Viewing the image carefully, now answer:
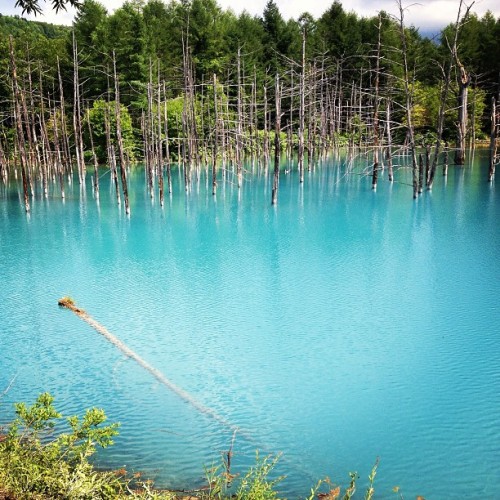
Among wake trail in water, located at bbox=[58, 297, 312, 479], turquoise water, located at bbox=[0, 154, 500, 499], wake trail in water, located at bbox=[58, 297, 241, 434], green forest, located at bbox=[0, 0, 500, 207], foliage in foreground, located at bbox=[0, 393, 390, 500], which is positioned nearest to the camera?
foliage in foreground, located at bbox=[0, 393, 390, 500]

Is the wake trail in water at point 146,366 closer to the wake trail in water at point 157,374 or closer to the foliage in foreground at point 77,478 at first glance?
the wake trail in water at point 157,374

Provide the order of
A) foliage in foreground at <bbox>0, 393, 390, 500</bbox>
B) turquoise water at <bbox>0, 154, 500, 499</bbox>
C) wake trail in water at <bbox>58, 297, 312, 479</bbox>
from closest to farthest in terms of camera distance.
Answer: foliage in foreground at <bbox>0, 393, 390, 500</bbox> < turquoise water at <bbox>0, 154, 500, 499</bbox> < wake trail in water at <bbox>58, 297, 312, 479</bbox>

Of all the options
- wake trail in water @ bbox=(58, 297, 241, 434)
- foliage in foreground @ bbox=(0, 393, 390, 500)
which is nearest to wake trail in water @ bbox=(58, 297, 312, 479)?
wake trail in water @ bbox=(58, 297, 241, 434)

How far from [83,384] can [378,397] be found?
4.56 metres

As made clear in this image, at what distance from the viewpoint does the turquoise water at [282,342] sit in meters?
6.82

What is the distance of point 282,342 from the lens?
10.3 metres

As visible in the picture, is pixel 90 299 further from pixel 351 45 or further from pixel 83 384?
pixel 351 45

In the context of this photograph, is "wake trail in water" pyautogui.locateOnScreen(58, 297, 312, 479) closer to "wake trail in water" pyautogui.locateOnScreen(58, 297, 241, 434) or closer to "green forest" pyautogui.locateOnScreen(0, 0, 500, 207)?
"wake trail in water" pyautogui.locateOnScreen(58, 297, 241, 434)

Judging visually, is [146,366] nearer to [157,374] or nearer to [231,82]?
[157,374]

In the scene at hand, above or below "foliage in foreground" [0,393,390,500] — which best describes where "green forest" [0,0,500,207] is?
above

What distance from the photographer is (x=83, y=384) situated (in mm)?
8797

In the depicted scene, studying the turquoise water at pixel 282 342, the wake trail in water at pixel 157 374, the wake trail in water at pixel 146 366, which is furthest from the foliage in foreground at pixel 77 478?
the wake trail in water at pixel 146 366

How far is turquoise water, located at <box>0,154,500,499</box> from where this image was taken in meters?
6.82

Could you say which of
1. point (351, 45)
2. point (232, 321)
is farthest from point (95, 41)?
point (232, 321)
